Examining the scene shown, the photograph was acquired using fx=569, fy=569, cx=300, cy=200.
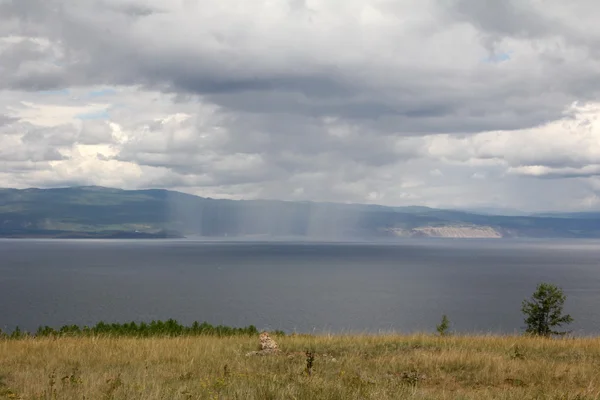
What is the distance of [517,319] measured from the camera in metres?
97.8

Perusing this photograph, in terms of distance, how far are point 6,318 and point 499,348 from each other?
87.0 metres

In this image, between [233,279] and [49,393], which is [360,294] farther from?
[49,393]

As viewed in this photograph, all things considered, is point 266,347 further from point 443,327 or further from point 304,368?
point 443,327

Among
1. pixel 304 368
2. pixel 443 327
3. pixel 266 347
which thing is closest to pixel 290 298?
pixel 443 327

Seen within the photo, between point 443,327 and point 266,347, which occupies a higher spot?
point 266,347

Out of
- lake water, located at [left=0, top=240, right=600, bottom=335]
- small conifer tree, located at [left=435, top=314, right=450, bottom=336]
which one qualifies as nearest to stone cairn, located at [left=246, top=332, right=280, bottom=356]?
small conifer tree, located at [left=435, top=314, right=450, bottom=336]

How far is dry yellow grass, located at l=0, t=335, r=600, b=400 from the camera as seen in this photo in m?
10.5

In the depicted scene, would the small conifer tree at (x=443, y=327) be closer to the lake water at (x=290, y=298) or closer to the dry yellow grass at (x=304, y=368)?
the dry yellow grass at (x=304, y=368)

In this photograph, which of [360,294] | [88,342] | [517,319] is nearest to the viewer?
[88,342]

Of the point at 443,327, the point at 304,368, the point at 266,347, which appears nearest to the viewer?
the point at 304,368

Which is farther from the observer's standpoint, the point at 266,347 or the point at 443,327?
the point at 443,327

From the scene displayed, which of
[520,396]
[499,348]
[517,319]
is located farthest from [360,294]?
[520,396]

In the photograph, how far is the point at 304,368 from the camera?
13891 mm

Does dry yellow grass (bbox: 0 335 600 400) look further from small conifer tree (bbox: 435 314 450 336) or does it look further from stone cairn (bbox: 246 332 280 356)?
small conifer tree (bbox: 435 314 450 336)
